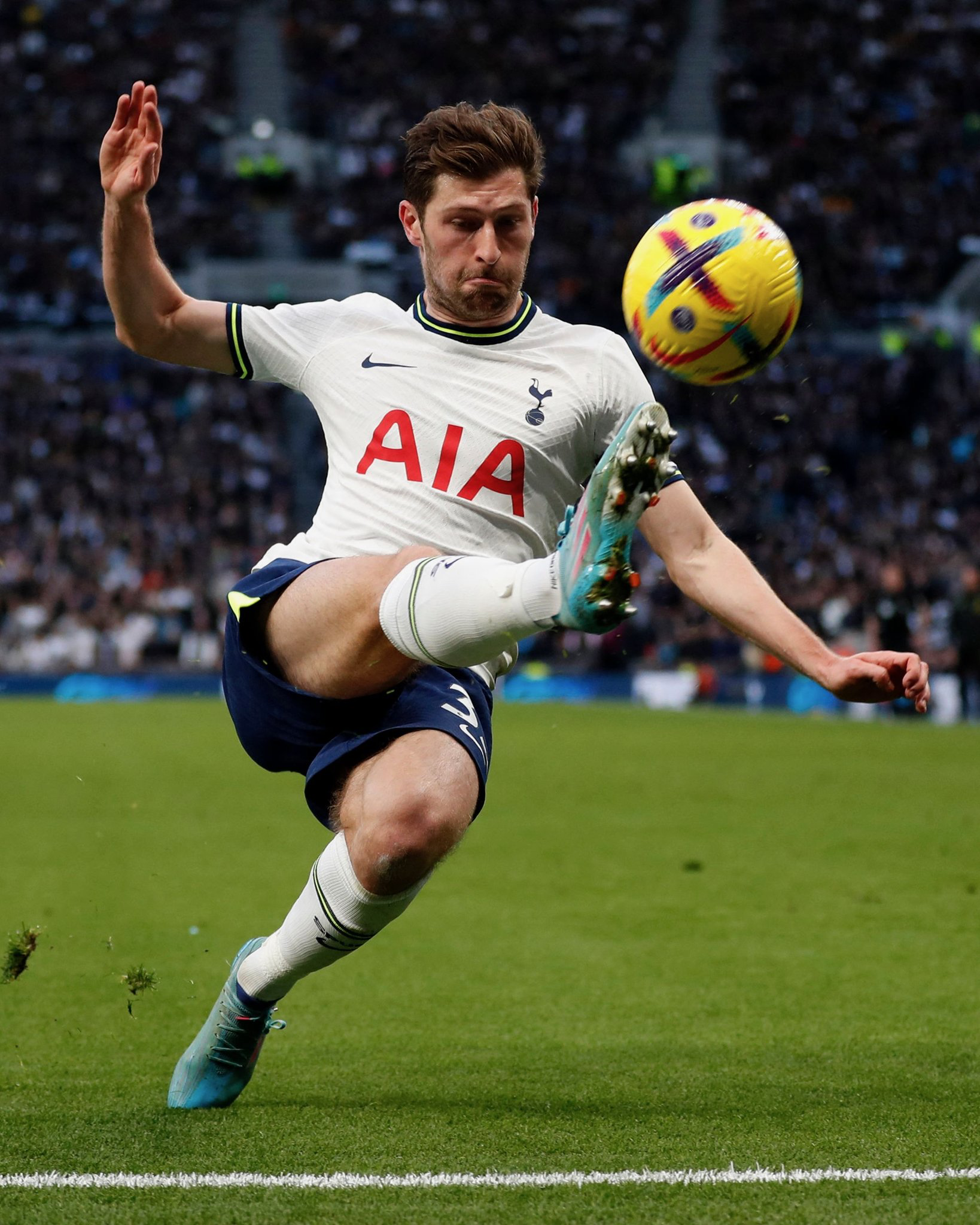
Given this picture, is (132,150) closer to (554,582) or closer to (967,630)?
(554,582)

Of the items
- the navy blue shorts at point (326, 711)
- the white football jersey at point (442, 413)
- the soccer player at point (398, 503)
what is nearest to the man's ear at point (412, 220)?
the soccer player at point (398, 503)

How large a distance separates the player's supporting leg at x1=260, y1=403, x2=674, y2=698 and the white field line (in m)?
1.03

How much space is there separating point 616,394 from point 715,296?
404mm

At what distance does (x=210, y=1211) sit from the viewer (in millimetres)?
2949

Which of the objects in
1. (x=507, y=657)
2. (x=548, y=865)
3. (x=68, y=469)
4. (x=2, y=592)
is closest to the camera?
(x=507, y=657)

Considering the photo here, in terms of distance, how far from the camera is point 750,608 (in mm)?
3658

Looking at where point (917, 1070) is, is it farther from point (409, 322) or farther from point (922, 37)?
point (922, 37)

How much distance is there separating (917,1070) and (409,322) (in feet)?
7.58

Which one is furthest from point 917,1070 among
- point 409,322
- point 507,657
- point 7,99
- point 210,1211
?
point 7,99

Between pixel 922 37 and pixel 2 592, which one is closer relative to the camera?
pixel 2 592

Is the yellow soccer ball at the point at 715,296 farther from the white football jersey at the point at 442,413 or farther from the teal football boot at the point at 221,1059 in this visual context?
the teal football boot at the point at 221,1059

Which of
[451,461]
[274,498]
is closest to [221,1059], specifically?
[451,461]

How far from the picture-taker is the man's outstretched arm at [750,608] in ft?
10.5

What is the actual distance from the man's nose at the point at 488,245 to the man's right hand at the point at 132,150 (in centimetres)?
76
